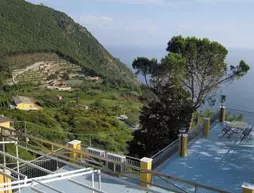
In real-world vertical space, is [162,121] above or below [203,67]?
below

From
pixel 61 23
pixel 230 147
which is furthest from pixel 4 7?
pixel 230 147

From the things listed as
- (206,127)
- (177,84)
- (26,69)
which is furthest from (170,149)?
(26,69)

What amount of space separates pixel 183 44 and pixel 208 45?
49.4 inches

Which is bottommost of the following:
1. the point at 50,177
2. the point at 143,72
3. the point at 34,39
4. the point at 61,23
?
the point at 50,177

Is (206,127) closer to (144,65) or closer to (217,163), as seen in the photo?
(217,163)

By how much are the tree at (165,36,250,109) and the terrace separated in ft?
13.7

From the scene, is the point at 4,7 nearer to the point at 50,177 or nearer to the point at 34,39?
the point at 34,39

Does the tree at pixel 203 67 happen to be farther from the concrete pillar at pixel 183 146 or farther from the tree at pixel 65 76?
the tree at pixel 65 76

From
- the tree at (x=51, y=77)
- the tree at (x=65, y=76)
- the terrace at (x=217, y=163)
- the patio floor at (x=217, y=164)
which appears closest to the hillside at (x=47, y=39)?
the tree at (x=51, y=77)

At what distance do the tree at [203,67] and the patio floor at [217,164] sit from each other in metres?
4.33

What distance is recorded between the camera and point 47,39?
88.4m

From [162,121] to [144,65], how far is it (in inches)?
163

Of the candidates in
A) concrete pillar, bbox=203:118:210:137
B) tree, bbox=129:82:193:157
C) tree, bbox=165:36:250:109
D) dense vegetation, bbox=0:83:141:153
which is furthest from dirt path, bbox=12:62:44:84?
concrete pillar, bbox=203:118:210:137

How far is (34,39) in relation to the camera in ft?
275
